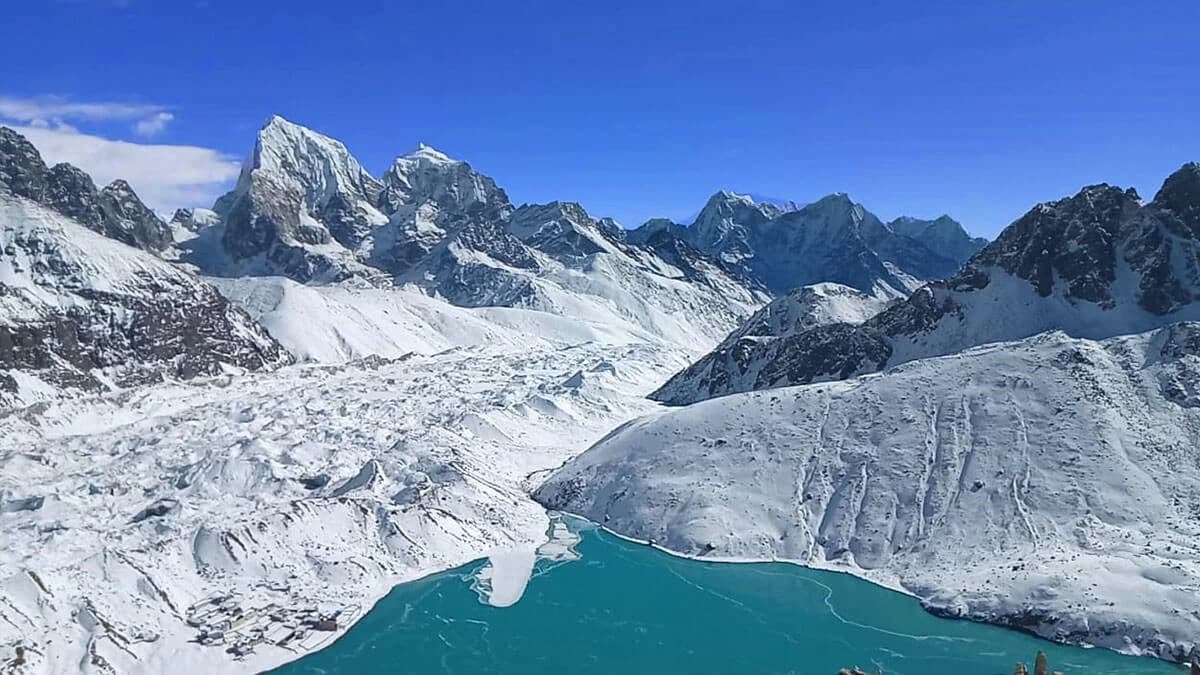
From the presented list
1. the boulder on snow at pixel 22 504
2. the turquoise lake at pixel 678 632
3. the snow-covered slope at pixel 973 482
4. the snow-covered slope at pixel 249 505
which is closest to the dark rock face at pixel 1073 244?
the snow-covered slope at pixel 973 482

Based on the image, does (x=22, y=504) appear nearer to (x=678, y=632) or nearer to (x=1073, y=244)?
(x=678, y=632)

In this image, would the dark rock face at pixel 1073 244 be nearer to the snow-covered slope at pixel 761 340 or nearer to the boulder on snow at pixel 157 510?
the snow-covered slope at pixel 761 340

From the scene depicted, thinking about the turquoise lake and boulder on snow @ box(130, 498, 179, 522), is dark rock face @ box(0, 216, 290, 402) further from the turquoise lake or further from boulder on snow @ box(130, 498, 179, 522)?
the turquoise lake

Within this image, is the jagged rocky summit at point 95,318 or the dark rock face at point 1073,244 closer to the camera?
the dark rock face at point 1073,244

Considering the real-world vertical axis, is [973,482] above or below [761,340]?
below

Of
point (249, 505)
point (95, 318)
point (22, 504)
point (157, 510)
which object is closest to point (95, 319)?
point (95, 318)

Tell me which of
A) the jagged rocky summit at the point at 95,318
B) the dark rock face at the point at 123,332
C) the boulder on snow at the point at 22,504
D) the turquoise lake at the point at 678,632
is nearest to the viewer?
the turquoise lake at the point at 678,632

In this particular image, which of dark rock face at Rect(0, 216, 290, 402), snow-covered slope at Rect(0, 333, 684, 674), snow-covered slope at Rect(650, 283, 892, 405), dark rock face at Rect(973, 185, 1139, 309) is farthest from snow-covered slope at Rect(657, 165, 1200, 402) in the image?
dark rock face at Rect(0, 216, 290, 402)
